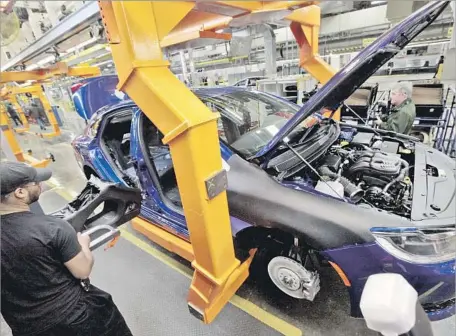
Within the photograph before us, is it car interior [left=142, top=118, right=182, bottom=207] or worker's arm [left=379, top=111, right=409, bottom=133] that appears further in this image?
worker's arm [left=379, top=111, right=409, bottom=133]

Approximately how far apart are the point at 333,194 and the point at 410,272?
0.57 meters

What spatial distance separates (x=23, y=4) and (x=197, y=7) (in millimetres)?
5435

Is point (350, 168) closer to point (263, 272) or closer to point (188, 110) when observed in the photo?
point (263, 272)

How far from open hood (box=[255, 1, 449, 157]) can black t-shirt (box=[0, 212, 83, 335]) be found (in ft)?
4.40

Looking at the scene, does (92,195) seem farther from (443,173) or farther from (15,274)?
(443,173)

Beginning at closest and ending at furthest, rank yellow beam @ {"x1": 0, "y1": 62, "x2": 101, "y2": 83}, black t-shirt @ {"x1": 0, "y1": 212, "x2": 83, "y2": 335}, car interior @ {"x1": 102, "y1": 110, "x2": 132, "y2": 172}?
black t-shirt @ {"x1": 0, "y1": 212, "x2": 83, "y2": 335}
car interior @ {"x1": 102, "y1": 110, "x2": 132, "y2": 172}
yellow beam @ {"x1": 0, "y1": 62, "x2": 101, "y2": 83}

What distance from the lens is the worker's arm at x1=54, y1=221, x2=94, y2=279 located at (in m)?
1.14

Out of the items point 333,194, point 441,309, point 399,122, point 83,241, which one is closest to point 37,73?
point 83,241

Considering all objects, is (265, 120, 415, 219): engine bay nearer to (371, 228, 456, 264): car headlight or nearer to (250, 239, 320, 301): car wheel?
(371, 228, 456, 264): car headlight

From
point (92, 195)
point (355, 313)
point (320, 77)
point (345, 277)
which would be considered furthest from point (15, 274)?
point (320, 77)

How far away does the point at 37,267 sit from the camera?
3.70 feet

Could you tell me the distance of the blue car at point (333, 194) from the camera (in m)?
1.33

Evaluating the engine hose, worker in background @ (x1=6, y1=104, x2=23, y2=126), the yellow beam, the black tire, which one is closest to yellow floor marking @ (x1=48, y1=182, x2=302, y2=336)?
the black tire

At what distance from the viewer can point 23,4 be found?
459 centimetres
